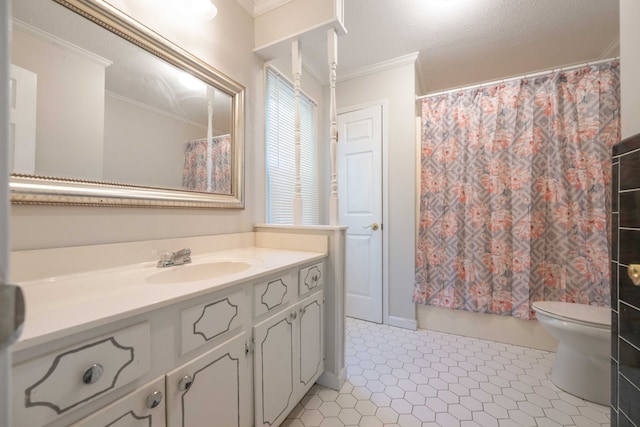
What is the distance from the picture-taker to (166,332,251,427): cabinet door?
0.74m

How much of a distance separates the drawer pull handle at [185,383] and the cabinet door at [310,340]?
559mm

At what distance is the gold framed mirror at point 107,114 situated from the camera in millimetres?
865

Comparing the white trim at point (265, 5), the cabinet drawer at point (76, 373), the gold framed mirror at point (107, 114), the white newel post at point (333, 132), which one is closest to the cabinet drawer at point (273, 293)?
the cabinet drawer at point (76, 373)

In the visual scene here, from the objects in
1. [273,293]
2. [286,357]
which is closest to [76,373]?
[273,293]

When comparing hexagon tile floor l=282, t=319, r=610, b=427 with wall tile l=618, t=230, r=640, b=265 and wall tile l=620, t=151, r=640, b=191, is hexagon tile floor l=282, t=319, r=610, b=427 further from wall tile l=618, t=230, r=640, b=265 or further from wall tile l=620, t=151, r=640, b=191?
wall tile l=620, t=151, r=640, b=191

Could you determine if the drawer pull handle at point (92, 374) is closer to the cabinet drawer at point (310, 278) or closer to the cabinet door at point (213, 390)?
the cabinet door at point (213, 390)

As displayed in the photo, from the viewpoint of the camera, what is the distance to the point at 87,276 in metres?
0.93

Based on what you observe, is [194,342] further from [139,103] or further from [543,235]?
[543,235]

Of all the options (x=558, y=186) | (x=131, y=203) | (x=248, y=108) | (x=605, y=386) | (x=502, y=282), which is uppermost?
(x=248, y=108)

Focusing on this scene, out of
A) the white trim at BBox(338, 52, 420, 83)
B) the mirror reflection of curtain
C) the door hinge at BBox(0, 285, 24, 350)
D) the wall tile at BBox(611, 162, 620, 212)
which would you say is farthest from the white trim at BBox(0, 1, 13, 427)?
the white trim at BBox(338, 52, 420, 83)

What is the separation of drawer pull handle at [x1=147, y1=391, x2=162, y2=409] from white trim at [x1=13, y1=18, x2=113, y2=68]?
119 cm

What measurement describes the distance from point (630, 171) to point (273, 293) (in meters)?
1.38

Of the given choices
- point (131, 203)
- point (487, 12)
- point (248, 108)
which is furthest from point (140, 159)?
point (487, 12)

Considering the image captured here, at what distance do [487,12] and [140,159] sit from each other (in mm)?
2331
